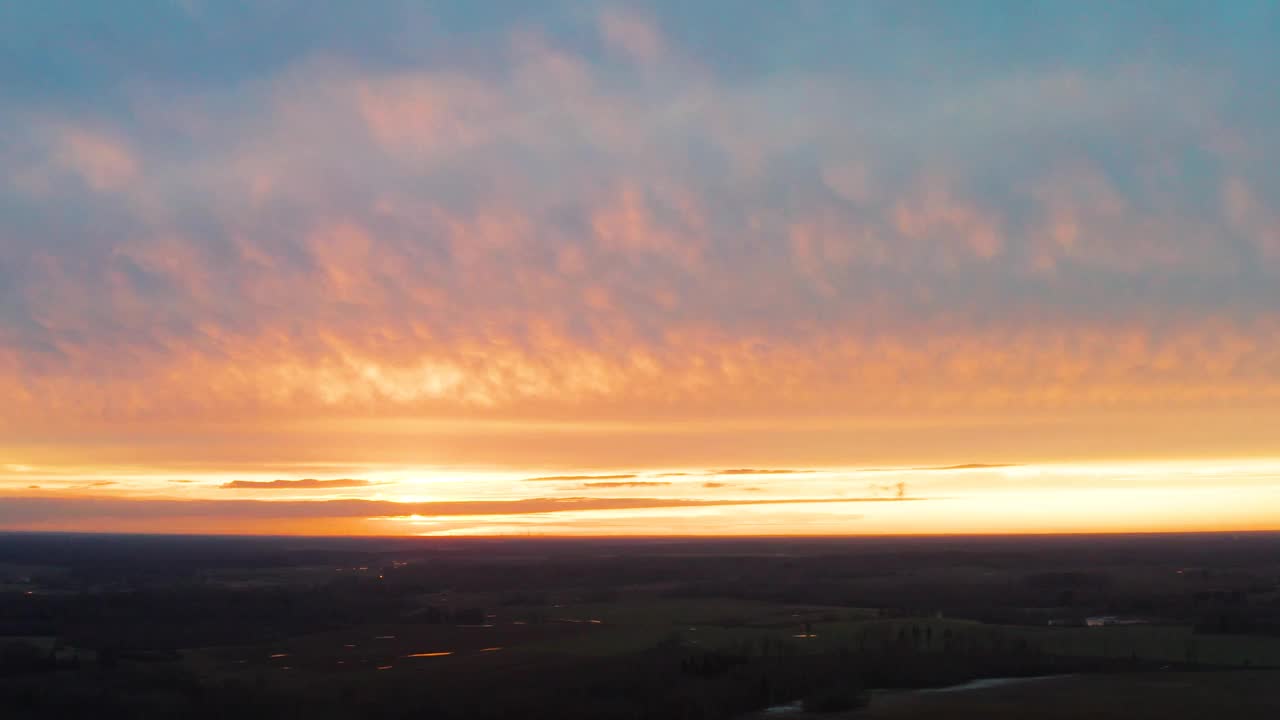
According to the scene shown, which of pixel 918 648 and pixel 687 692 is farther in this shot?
pixel 918 648

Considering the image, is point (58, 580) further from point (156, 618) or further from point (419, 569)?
point (156, 618)

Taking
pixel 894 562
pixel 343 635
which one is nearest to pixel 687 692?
pixel 343 635

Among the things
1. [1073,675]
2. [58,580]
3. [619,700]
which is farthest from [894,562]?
[619,700]

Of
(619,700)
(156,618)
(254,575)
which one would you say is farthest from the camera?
(254,575)

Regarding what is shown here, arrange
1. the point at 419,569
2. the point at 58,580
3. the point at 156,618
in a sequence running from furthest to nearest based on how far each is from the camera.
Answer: the point at 419,569 → the point at 58,580 → the point at 156,618

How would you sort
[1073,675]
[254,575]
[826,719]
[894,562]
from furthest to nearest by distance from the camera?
[894,562] → [254,575] → [1073,675] → [826,719]

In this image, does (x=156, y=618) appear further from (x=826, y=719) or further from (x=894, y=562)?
(x=894, y=562)
